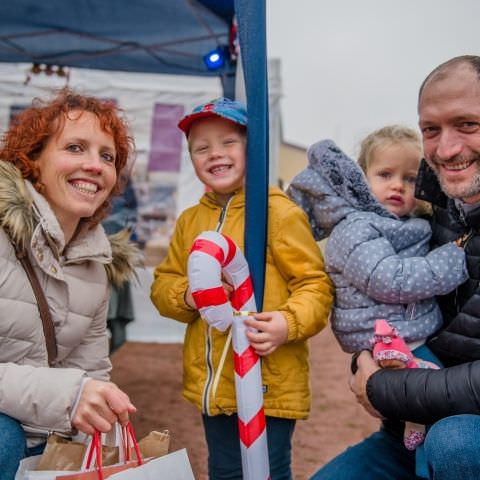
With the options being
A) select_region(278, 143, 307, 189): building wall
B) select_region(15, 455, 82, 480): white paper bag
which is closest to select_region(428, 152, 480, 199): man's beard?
select_region(15, 455, 82, 480): white paper bag

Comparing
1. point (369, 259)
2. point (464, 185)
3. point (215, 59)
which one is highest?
point (215, 59)

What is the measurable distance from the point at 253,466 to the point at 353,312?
2.18ft

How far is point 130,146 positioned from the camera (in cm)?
266

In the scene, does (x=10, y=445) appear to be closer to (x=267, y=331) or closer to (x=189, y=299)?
(x=189, y=299)

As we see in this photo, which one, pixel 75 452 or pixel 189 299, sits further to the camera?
pixel 189 299

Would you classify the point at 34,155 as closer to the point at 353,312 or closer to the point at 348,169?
the point at 348,169

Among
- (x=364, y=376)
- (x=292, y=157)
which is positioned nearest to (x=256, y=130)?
(x=364, y=376)

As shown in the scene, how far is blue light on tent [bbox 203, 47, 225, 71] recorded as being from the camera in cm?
441

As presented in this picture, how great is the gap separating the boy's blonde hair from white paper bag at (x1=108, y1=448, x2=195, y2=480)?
1508 millimetres

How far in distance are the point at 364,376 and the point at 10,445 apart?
119 centimetres

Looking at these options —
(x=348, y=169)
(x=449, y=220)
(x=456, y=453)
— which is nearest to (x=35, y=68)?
(x=348, y=169)

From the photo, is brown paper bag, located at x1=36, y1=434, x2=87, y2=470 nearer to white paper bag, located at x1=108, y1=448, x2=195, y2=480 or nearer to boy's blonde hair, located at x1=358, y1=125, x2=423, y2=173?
white paper bag, located at x1=108, y1=448, x2=195, y2=480

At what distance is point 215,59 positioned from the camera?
440 centimetres

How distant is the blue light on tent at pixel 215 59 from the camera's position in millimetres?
4408
